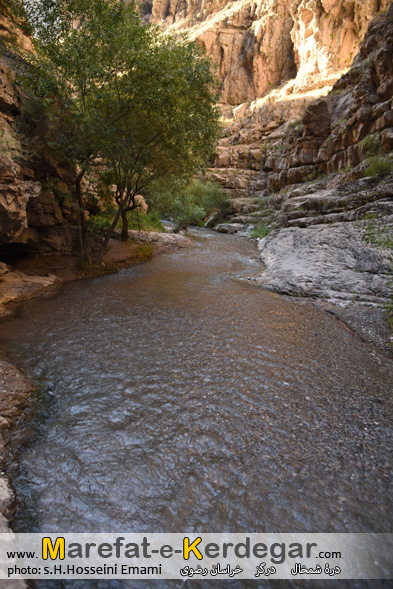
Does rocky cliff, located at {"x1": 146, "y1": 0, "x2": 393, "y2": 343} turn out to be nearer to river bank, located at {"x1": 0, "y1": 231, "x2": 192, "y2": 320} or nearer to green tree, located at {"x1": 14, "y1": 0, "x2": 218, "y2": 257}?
river bank, located at {"x1": 0, "y1": 231, "x2": 192, "y2": 320}

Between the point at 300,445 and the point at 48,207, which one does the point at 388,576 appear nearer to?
the point at 300,445

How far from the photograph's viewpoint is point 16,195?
7.29 metres

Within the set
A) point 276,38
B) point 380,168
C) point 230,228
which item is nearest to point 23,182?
point 380,168

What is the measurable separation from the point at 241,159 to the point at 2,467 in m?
49.8

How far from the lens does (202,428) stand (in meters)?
3.45

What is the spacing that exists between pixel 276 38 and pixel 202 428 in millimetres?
78407

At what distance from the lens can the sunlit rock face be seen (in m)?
42.4

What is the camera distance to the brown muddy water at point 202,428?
8.16ft

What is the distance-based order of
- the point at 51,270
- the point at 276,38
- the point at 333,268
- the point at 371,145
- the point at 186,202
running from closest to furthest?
the point at 333,268 < the point at 51,270 < the point at 371,145 < the point at 186,202 < the point at 276,38

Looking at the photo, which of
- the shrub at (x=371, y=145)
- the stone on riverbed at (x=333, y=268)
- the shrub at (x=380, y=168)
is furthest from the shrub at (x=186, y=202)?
the shrub at (x=371, y=145)

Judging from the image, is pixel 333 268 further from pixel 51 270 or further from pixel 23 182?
pixel 23 182

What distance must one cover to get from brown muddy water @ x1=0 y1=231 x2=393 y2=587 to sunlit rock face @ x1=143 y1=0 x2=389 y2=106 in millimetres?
55667

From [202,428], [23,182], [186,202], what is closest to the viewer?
[202,428]

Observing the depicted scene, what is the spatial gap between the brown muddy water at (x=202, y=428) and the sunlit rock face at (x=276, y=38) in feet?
183
